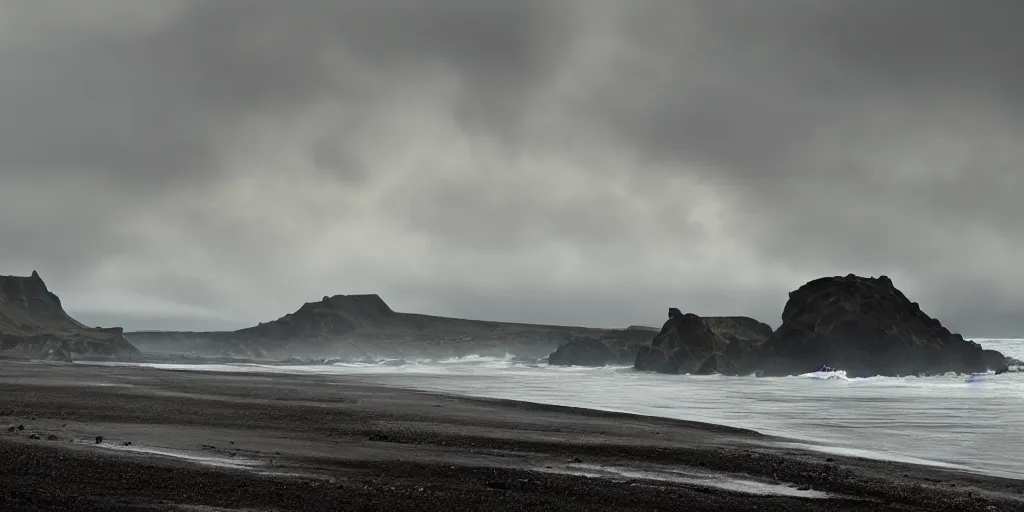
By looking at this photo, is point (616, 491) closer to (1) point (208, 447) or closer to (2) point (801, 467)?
(2) point (801, 467)

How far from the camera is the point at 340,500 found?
36.6 feet

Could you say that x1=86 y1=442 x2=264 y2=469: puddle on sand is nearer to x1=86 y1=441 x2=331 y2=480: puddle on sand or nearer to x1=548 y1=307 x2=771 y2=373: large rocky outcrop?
x1=86 y1=441 x2=331 y2=480: puddle on sand

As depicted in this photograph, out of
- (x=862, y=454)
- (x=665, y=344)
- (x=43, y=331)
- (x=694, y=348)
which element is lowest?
(x=862, y=454)

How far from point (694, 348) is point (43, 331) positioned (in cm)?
12210

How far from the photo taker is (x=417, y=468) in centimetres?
1476

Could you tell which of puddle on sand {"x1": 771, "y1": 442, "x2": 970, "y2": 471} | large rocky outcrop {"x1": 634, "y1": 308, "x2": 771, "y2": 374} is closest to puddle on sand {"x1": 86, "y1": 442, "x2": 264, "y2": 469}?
puddle on sand {"x1": 771, "y1": 442, "x2": 970, "y2": 471}

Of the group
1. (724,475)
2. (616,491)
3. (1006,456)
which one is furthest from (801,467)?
(1006,456)

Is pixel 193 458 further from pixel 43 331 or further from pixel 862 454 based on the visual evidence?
pixel 43 331

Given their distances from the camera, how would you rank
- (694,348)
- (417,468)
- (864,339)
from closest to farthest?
(417,468)
(864,339)
(694,348)

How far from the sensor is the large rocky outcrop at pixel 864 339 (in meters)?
95.9

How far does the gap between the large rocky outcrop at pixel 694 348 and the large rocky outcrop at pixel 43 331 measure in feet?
301

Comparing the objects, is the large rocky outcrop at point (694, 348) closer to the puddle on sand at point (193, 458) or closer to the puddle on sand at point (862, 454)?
the puddle on sand at point (862, 454)

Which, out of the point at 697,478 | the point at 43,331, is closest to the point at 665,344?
the point at 43,331

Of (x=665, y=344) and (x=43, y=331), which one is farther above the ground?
(x=665, y=344)
